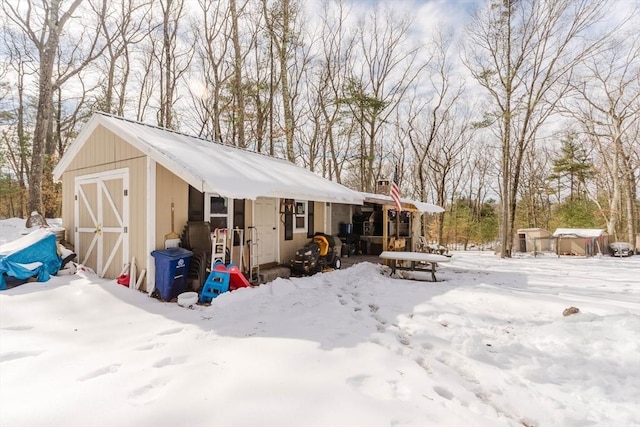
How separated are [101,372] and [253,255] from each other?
4.42 meters

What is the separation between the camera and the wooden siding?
585 cm

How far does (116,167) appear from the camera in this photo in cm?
641

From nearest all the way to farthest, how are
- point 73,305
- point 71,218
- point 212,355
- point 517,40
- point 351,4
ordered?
point 212,355 < point 73,305 < point 71,218 < point 517,40 < point 351,4

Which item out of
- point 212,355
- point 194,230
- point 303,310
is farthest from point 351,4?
point 212,355

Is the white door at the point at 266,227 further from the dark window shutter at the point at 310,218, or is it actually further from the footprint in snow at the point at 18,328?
the footprint in snow at the point at 18,328

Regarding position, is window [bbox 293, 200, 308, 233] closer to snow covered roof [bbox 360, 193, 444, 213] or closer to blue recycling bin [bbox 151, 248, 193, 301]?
snow covered roof [bbox 360, 193, 444, 213]

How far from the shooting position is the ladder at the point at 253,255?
6855 mm

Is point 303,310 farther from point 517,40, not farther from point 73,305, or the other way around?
point 517,40

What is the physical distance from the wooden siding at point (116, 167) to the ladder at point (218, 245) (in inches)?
52.1

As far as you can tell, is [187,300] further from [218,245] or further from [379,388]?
[379,388]

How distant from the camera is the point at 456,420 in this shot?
2338 millimetres

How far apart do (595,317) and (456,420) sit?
3.76m

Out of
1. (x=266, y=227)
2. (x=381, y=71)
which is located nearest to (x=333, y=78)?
(x=381, y=71)

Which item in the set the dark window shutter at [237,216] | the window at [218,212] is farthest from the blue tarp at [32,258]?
the dark window shutter at [237,216]
